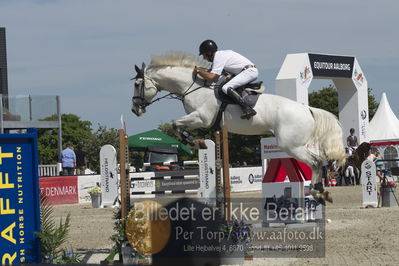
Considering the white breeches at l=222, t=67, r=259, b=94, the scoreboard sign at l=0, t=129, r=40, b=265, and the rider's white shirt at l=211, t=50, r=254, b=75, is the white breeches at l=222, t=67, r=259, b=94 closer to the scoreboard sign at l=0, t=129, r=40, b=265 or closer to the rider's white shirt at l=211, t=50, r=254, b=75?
the rider's white shirt at l=211, t=50, r=254, b=75

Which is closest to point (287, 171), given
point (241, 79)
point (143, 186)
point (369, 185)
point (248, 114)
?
point (248, 114)

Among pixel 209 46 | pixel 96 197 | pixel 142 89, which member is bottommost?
pixel 96 197

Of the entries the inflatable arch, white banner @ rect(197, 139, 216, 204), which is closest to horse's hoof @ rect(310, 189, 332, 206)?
white banner @ rect(197, 139, 216, 204)

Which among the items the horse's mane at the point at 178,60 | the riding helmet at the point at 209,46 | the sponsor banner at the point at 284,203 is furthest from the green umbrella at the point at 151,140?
the riding helmet at the point at 209,46

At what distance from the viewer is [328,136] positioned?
27.4 feet

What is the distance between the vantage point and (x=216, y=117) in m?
7.81

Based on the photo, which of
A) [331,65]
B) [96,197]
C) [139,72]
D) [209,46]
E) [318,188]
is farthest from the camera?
[331,65]

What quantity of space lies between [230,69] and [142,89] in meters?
1.02

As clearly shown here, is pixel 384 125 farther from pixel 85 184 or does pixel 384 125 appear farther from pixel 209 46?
pixel 209 46

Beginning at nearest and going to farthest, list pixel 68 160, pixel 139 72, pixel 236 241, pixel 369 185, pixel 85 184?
pixel 236 241 → pixel 139 72 → pixel 369 185 → pixel 85 184 → pixel 68 160

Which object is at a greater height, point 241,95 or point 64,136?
point 64,136

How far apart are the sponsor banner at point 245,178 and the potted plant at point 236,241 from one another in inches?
592

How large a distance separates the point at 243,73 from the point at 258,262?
2094mm

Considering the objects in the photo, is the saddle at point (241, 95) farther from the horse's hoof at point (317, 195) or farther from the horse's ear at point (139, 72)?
the horse's hoof at point (317, 195)
